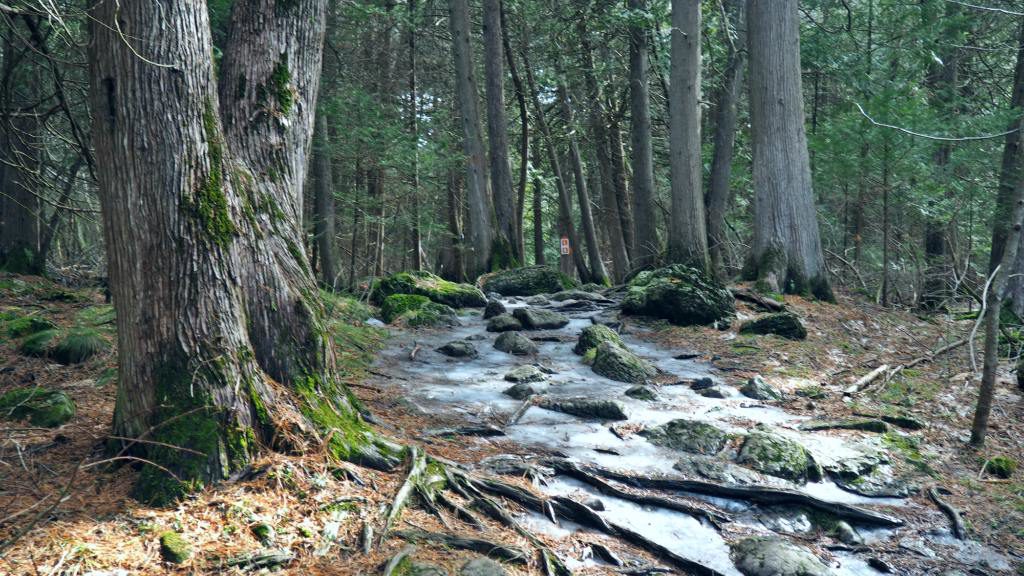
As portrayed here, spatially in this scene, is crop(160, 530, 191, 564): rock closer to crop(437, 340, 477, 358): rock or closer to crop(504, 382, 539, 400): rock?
crop(504, 382, 539, 400): rock

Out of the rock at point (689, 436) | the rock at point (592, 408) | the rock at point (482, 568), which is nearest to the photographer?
the rock at point (482, 568)

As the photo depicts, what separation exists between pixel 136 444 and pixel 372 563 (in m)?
1.50

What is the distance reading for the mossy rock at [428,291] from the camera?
1249 cm

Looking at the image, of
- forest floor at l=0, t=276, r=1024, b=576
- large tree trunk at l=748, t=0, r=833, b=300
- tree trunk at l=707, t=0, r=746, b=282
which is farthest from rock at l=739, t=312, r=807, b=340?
tree trunk at l=707, t=0, r=746, b=282

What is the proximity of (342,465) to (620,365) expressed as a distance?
472cm

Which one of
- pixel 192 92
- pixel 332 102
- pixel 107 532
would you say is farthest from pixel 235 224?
pixel 332 102

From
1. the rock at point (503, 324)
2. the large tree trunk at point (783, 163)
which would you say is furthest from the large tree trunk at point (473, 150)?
the large tree trunk at point (783, 163)

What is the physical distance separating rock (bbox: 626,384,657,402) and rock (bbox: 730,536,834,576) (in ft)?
9.08

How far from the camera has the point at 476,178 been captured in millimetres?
16516

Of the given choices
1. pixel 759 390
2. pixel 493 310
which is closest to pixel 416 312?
pixel 493 310

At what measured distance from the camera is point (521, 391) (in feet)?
24.5

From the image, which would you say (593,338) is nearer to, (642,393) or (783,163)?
(642,393)

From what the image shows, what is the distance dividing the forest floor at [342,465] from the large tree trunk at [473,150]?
19.7 ft

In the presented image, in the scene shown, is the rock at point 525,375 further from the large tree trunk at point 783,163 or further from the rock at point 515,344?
the large tree trunk at point 783,163
